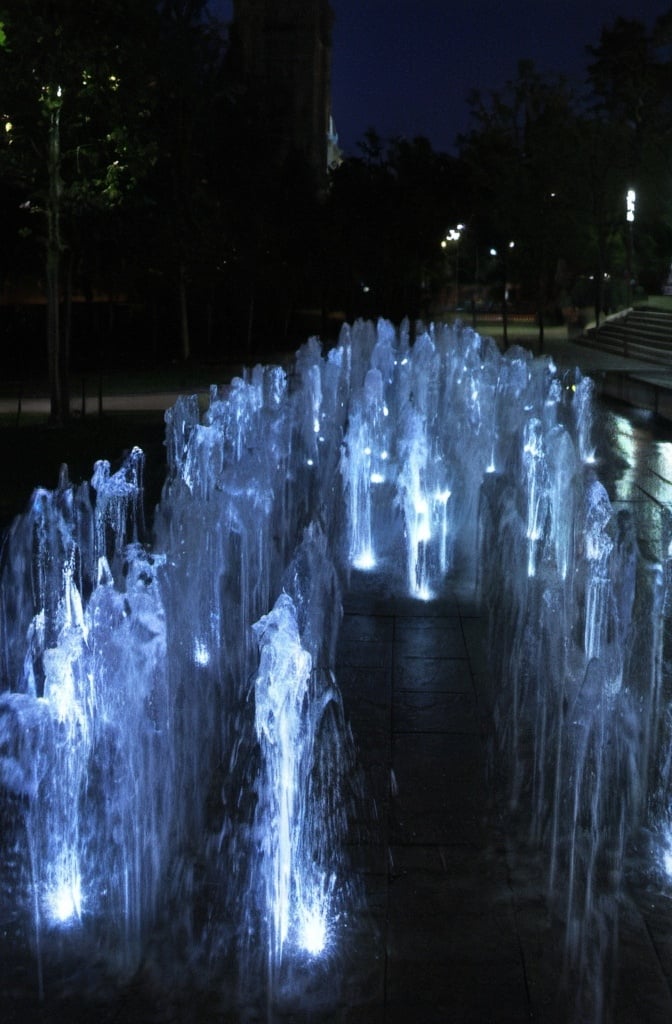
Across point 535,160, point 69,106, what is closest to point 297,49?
point 535,160

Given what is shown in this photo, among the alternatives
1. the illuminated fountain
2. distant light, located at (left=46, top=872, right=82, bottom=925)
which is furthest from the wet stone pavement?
distant light, located at (left=46, top=872, right=82, bottom=925)

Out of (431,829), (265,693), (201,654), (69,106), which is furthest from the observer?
(69,106)

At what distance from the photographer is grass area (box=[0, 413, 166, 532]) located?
12945 millimetres

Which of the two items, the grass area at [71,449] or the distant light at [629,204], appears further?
the distant light at [629,204]

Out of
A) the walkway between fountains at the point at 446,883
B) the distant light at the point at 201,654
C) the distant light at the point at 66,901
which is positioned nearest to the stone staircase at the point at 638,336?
the distant light at the point at 201,654

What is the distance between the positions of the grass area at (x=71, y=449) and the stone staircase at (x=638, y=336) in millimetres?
17526

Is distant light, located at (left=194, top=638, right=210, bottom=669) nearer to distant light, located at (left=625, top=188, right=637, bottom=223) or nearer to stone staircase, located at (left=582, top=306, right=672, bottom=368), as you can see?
stone staircase, located at (left=582, top=306, right=672, bottom=368)

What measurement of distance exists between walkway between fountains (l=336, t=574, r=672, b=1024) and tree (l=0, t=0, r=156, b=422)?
12710mm

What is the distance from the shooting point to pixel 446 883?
14.9 ft

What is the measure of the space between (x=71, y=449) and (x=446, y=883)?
40.4 feet

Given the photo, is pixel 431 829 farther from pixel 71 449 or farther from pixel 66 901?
pixel 71 449

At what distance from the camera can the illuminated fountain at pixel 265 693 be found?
4434mm

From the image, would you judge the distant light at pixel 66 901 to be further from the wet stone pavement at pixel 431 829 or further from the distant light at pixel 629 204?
the distant light at pixel 629 204

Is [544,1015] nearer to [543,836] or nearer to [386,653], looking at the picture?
[543,836]
